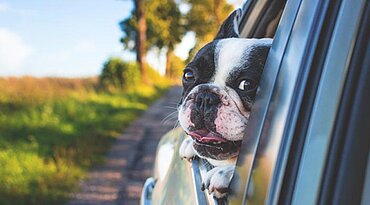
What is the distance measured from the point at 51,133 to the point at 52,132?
9 centimetres

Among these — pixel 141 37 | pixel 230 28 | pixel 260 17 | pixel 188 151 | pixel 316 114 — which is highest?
pixel 141 37

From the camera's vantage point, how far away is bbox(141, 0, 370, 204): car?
1.00 meters

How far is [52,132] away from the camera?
27.1ft

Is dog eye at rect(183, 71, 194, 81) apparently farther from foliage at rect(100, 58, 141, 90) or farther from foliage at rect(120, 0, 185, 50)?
foliage at rect(120, 0, 185, 50)

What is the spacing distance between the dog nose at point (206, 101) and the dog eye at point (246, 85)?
92mm

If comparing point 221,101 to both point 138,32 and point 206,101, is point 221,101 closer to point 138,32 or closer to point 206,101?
point 206,101

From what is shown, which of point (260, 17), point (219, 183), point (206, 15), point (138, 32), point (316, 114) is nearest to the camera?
point (316, 114)

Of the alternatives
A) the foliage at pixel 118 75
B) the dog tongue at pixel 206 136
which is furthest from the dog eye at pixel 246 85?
the foliage at pixel 118 75

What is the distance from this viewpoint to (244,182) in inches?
49.7

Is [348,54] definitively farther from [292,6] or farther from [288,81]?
[292,6]

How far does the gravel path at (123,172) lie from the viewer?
236 inches

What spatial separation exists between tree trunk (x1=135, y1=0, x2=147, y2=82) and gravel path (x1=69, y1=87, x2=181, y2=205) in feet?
35.6

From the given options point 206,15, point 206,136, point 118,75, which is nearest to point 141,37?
point 118,75

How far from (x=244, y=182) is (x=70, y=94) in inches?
477
